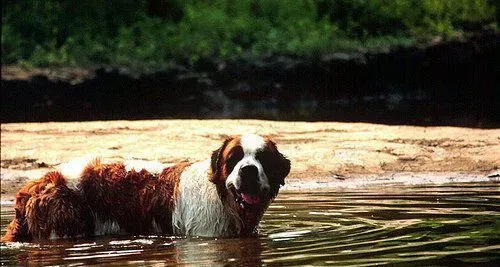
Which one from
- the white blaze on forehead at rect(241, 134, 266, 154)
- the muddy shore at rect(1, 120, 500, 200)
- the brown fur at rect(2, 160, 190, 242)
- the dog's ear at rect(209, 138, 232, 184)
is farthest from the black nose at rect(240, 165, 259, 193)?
the muddy shore at rect(1, 120, 500, 200)

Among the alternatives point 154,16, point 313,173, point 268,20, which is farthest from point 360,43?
point 313,173

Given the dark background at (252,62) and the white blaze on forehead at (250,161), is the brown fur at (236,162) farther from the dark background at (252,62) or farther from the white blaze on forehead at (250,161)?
the dark background at (252,62)

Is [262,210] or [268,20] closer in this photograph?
[262,210]

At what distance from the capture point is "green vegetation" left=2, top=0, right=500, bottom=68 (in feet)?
91.0

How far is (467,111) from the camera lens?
72.1 ft

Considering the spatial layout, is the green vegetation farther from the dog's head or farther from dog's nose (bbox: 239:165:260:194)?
dog's nose (bbox: 239:165:260:194)

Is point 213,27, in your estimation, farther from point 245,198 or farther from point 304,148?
point 245,198

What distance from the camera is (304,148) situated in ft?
49.0

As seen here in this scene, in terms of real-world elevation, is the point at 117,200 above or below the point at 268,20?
below

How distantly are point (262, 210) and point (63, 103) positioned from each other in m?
16.6

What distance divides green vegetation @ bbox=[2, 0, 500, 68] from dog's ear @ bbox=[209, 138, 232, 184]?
1833 centimetres

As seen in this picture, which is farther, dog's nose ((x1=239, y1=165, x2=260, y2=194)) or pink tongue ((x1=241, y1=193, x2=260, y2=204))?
pink tongue ((x1=241, y1=193, x2=260, y2=204))

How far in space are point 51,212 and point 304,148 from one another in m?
6.26

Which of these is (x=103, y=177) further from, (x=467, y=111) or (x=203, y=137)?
(x=467, y=111)
